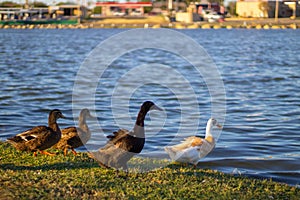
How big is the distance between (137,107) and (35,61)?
2328 cm

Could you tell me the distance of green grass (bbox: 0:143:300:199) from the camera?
23.8ft

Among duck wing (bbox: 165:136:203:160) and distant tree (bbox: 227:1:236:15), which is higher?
distant tree (bbox: 227:1:236:15)

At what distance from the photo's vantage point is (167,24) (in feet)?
386

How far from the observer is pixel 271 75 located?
1270 inches

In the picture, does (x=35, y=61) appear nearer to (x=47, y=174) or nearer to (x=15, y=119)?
(x=15, y=119)

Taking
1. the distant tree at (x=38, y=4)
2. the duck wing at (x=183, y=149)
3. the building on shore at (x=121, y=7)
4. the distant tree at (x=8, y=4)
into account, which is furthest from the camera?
the distant tree at (x=38, y=4)

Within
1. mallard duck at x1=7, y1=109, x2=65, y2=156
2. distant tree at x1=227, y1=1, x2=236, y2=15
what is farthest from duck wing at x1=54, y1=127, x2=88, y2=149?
distant tree at x1=227, y1=1, x2=236, y2=15

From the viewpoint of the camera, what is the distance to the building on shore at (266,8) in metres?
132

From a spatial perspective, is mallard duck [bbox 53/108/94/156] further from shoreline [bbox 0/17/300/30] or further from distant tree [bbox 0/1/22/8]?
distant tree [bbox 0/1/22/8]

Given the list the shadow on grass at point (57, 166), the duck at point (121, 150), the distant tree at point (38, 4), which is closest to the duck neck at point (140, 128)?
the duck at point (121, 150)

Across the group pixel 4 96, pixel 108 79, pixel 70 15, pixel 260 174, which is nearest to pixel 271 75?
pixel 108 79

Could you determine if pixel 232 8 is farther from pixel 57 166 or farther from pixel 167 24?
pixel 57 166

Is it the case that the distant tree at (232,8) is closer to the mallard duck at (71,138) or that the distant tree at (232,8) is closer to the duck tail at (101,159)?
the mallard duck at (71,138)

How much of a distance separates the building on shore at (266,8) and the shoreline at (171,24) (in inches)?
202
